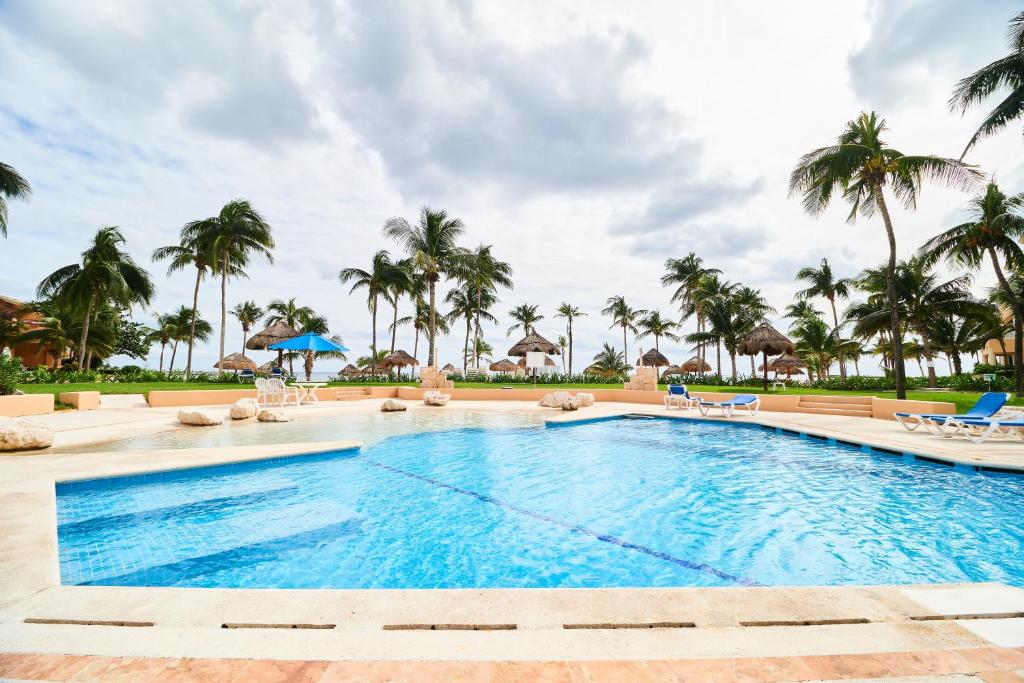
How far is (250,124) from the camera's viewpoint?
9492 millimetres

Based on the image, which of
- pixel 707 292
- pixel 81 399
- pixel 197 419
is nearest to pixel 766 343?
pixel 707 292

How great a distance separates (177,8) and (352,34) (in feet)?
10.3

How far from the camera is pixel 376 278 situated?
31.0 meters

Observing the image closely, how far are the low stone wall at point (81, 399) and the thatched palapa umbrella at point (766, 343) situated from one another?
32.7 meters

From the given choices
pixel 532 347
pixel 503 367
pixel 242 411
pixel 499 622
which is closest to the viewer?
pixel 499 622

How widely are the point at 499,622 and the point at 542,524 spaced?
298 centimetres

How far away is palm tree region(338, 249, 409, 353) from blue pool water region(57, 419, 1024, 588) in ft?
77.6

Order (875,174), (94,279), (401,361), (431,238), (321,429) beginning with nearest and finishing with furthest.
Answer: (321,429) < (875,174) < (94,279) < (431,238) < (401,361)

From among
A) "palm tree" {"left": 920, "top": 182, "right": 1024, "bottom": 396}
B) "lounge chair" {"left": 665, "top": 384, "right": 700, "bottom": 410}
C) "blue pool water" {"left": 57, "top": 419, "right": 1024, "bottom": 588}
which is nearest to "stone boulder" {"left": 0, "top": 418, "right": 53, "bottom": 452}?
"blue pool water" {"left": 57, "top": 419, "right": 1024, "bottom": 588}

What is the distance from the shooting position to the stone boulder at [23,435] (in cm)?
730

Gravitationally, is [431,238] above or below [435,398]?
above

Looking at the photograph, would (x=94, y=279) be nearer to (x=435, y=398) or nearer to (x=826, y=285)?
(x=435, y=398)

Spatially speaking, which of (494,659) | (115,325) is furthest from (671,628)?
(115,325)

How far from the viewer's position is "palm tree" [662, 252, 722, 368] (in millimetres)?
37500
